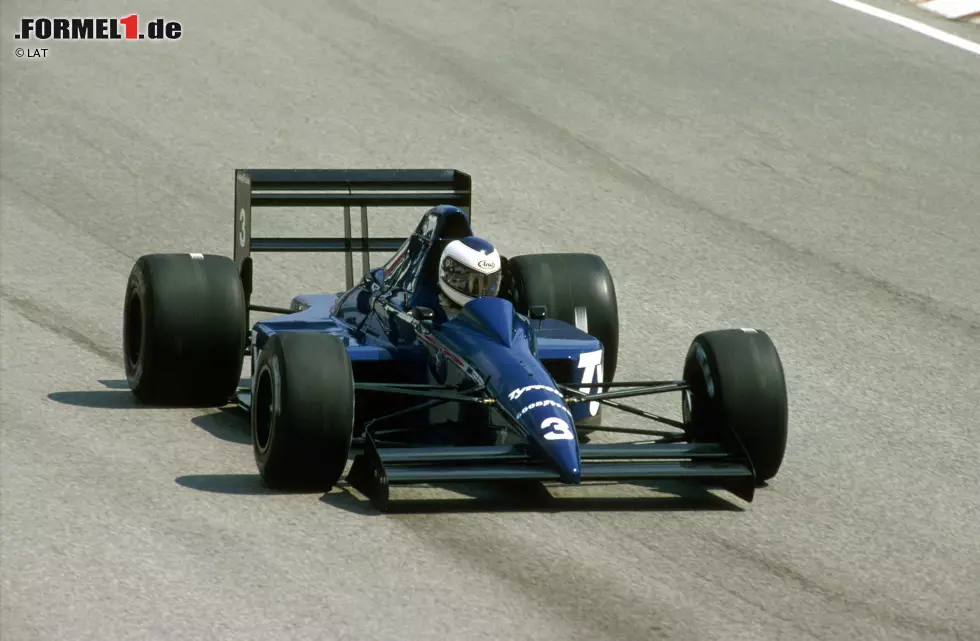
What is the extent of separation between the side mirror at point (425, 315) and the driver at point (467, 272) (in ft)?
0.46

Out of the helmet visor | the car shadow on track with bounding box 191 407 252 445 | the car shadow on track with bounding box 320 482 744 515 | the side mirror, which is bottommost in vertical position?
the car shadow on track with bounding box 191 407 252 445

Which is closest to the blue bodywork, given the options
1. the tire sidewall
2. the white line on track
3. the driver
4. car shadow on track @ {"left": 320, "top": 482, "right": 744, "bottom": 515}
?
the driver

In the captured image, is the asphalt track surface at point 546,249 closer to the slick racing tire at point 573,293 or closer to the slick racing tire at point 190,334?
the slick racing tire at point 190,334

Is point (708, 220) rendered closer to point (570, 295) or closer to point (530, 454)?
point (570, 295)

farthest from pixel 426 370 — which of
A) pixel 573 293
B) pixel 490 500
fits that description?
pixel 573 293

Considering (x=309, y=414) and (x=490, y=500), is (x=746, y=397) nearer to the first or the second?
(x=490, y=500)

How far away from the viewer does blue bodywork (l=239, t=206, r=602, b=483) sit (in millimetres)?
7750

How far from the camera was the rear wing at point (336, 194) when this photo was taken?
1055 cm

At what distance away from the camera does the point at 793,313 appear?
12.7m

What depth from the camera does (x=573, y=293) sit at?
398 inches

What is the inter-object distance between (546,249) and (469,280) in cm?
547

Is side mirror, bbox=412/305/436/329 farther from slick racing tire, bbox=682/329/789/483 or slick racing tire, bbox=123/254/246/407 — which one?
slick racing tire, bbox=682/329/789/483

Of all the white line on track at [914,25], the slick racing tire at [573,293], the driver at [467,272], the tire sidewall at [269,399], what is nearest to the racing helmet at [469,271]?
the driver at [467,272]

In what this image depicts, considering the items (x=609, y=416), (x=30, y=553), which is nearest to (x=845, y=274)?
(x=609, y=416)
